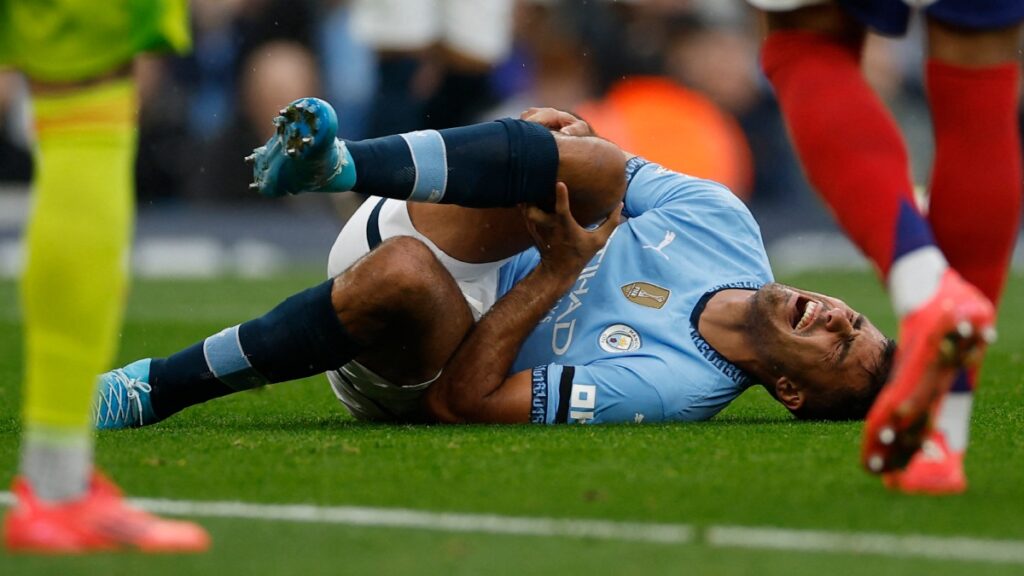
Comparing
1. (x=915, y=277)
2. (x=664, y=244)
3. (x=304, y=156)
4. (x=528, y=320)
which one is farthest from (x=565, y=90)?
(x=915, y=277)

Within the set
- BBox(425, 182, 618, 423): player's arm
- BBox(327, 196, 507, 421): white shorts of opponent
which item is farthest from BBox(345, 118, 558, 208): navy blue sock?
BBox(327, 196, 507, 421): white shorts of opponent

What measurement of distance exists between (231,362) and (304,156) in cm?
75

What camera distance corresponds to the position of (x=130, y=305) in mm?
9289

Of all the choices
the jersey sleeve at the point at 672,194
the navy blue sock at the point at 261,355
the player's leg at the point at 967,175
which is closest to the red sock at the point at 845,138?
the player's leg at the point at 967,175

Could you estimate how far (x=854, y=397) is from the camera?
4.21 meters

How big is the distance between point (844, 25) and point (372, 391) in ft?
5.27

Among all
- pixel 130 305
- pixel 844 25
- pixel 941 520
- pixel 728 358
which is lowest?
pixel 130 305

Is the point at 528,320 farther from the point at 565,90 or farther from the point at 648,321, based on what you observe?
the point at 565,90

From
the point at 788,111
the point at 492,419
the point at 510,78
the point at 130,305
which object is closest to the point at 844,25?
the point at 788,111

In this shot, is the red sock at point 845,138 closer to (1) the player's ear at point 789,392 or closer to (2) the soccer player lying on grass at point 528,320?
(2) the soccer player lying on grass at point 528,320

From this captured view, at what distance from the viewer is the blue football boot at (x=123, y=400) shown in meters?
4.09

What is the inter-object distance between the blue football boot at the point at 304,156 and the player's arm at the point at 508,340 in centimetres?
59

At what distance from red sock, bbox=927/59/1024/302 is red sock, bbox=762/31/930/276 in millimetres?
97

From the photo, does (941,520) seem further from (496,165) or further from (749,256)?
(749,256)
